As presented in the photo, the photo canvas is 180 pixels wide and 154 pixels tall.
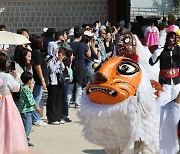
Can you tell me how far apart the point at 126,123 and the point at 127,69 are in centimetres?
55

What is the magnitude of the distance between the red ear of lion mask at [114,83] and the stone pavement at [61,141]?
8.17 ft

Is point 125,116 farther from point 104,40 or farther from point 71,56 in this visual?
point 104,40

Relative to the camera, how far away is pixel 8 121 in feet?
27.0

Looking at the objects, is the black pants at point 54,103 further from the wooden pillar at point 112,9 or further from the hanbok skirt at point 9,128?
the wooden pillar at point 112,9

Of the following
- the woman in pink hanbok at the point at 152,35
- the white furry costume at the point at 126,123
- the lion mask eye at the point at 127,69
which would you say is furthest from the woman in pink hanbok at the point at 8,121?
the woman in pink hanbok at the point at 152,35

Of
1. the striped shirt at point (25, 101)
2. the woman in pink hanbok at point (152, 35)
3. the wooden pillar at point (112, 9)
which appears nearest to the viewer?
the striped shirt at point (25, 101)

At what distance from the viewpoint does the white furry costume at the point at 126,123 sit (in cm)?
596

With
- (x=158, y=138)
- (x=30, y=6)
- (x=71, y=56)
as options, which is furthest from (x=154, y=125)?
(x=30, y=6)

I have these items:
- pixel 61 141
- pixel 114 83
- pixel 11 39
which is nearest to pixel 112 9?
pixel 11 39

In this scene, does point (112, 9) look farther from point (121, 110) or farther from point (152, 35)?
point (121, 110)

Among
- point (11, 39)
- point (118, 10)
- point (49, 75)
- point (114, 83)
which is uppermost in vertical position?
point (114, 83)

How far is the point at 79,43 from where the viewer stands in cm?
1263

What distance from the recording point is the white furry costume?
596cm

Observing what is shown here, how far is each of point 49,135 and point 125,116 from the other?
456cm
